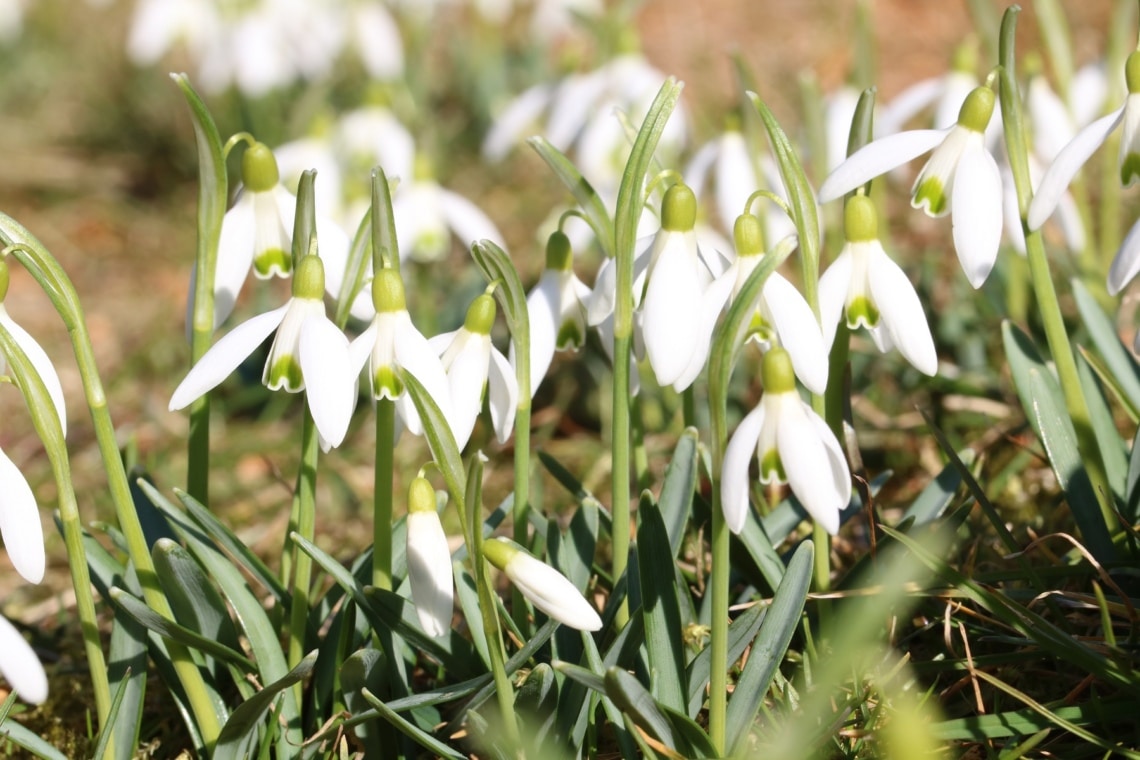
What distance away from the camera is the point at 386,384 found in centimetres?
103

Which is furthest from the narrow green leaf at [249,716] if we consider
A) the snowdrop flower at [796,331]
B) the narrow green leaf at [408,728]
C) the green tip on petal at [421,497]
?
the snowdrop flower at [796,331]

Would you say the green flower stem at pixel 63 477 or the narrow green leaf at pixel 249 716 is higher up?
the green flower stem at pixel 63 477

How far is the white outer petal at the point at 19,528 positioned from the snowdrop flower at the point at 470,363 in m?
Answer: 0.35

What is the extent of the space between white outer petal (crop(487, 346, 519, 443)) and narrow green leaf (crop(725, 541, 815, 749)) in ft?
0.99

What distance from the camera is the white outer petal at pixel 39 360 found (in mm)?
1016

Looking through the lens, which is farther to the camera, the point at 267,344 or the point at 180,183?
the point at 180,183

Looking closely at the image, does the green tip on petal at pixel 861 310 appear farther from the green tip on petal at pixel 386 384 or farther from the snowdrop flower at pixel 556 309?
the green tip on petal at pixel 386 384

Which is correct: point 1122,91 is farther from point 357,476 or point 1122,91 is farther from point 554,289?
point 357,476

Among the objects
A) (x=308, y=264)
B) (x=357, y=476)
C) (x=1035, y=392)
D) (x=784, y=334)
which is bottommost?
(x=357, y=476)

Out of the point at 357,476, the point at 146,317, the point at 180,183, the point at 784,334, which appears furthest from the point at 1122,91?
the point at 180,183

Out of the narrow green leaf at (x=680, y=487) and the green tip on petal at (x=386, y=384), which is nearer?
the green tip on petal at (x=386, y=384)

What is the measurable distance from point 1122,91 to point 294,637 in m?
1.69

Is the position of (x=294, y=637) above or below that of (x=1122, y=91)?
below

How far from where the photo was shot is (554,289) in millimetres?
1215
